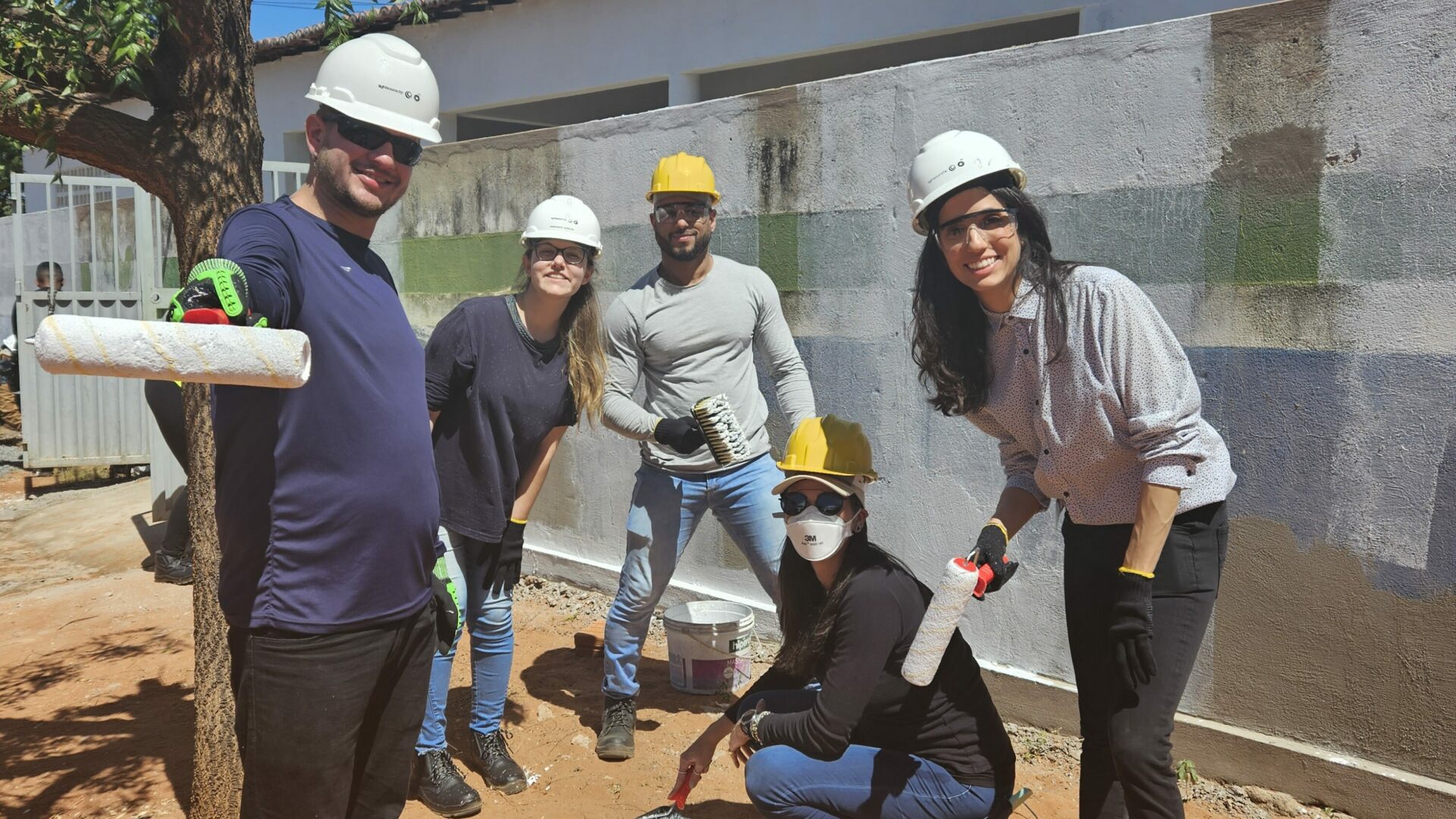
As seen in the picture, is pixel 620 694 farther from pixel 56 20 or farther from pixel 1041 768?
pixel 56 20

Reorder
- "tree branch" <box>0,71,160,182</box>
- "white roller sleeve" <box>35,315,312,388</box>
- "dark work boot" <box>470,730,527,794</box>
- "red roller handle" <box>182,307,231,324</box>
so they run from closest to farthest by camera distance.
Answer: "white roller sleeve" <box>35,315,312,388</box> → "red roller handle" <box>182,307,231,324</box> → "tree branch" <box>0,71,160,182</box> → "dark work boot" <box>470,730,527,794</box>

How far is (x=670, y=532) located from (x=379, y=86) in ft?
7.54

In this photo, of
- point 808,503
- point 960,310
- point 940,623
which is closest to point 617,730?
point 808,503

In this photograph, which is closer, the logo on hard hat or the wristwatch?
the logo on hard hat

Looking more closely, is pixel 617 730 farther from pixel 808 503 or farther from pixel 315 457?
pixel 315 457

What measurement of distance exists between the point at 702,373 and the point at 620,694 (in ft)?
4.36

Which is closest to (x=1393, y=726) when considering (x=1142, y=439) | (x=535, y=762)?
(x=1142, y=439)

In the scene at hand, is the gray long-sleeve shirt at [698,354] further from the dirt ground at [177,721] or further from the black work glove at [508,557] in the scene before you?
the dirt ground at [177,721]

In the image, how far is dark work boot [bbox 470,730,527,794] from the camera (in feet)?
12.4

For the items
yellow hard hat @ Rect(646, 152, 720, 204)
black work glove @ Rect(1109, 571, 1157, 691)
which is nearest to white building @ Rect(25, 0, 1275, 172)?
yellow hard hat @ Rect(646, 152, 720, 204)

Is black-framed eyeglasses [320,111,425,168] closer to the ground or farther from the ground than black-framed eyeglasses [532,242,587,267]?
farther from the ground

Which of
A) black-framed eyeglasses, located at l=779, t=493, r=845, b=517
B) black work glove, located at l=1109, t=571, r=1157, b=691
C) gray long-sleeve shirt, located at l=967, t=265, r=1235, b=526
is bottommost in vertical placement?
black work glove, located at l=1109, t=571, r=1157, b=691

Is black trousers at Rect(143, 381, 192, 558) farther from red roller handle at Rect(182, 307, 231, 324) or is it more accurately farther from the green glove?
red roller handle at Rect(182, 307, 231, 324)

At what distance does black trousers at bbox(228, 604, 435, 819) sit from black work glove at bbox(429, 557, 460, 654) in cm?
80
